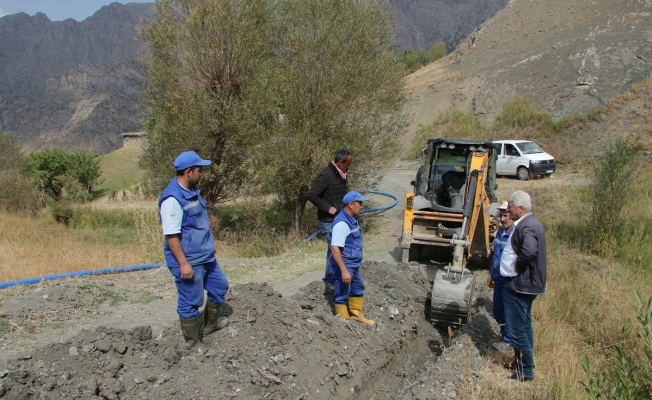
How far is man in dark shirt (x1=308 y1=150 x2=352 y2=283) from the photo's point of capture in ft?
23.0

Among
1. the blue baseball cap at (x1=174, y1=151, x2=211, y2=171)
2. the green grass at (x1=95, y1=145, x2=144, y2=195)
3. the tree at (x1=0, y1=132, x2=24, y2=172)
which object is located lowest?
the green grass at (x1=95, y1=145, x2=144, y2=195)

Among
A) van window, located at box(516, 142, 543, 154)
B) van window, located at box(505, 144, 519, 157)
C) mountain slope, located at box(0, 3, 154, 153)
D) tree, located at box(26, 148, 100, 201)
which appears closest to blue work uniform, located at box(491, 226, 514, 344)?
van window, located at box(505, 144, 519, 157)

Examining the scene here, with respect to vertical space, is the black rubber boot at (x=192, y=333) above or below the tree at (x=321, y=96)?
below

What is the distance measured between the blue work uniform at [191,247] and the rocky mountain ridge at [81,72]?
11116 cm

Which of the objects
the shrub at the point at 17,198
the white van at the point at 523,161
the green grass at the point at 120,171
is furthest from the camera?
the green grass at the point at 120,171

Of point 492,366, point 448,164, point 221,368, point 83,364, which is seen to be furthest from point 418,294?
point 83,364

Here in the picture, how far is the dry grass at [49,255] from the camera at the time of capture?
8.74 metres

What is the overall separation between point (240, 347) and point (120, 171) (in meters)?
42.6

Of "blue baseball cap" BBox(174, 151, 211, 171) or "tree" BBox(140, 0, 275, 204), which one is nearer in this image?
"blue baseball cap" BBox(174, 151, 211, 171)

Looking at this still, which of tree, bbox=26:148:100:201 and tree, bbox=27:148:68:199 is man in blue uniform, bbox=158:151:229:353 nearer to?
tree, bbox=26:148:100:201

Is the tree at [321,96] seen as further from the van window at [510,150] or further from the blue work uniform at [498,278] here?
the van window at [510,150]

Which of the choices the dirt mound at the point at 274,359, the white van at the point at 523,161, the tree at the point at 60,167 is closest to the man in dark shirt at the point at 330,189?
the dirt mound at the point at 274,359

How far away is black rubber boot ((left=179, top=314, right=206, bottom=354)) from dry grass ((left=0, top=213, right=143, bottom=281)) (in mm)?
4874

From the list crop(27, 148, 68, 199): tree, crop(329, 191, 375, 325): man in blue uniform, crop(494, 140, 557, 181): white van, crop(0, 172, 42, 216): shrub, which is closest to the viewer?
crop(329, 191, 375, 325): man in blue uniform
